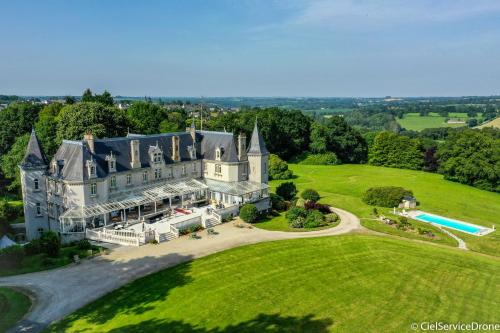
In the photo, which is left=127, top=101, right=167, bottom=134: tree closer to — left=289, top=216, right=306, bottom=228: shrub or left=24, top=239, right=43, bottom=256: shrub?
left=289, top=216, right=306, bottom=228: shrub

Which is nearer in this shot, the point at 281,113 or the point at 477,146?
the point at 477,146

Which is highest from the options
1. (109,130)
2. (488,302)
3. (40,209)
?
(109,130)

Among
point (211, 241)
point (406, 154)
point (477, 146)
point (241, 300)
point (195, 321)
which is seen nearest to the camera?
point (195, 321)

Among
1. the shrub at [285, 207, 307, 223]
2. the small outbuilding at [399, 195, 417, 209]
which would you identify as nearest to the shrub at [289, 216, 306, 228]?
the shrub at [285, 207, 307, 223]

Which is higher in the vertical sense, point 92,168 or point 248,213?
point 92,168

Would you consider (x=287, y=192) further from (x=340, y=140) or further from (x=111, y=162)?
(x=340, y=140)

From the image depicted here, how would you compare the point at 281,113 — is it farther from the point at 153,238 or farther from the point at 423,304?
the point at 423,304

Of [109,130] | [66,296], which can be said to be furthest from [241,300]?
[109,130]

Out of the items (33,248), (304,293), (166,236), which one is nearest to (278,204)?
(166,236)
